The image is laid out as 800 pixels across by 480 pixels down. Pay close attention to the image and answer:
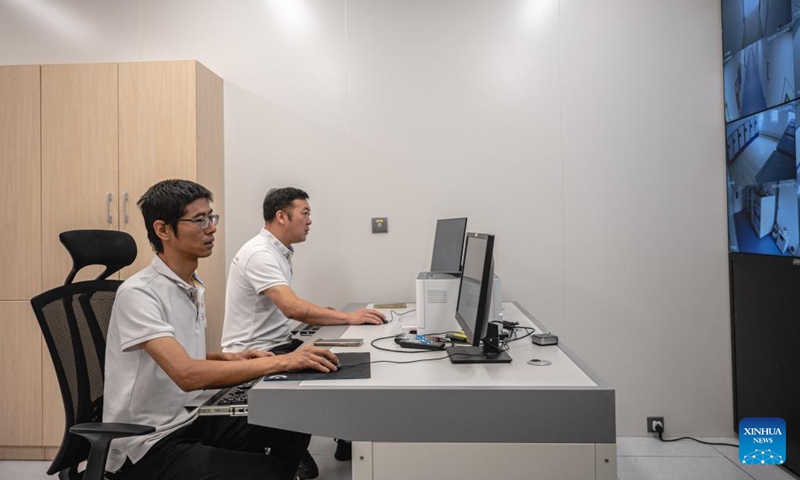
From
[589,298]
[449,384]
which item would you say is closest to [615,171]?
[589,298]

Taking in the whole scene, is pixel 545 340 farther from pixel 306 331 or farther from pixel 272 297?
pixel 306 331

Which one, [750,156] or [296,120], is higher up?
[296,120]

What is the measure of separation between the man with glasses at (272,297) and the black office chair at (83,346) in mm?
814

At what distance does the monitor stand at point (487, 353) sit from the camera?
1823mm

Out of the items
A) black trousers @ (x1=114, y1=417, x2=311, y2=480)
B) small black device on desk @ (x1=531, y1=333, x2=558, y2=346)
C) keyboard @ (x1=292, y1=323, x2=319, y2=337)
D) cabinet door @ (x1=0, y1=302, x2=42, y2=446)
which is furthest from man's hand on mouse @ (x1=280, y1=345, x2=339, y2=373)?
cabinet door @ (x1=0, y1=302, x2=42, y2=446)

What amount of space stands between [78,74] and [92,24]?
58 cm

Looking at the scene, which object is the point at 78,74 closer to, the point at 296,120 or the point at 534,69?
the point at 296,120

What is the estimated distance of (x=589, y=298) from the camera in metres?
3.39

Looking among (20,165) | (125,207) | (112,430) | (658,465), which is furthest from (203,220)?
(658,465)

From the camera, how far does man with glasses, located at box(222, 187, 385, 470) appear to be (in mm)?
2648

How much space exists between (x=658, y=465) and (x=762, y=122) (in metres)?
1.86

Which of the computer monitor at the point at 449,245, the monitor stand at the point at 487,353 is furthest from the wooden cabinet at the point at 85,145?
the monitor stand at the point at 487,353

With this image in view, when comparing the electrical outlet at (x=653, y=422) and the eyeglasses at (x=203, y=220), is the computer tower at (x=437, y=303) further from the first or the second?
the electrical outlet at (x=653, y=422)

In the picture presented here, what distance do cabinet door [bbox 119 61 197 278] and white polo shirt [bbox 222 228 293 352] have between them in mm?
762
